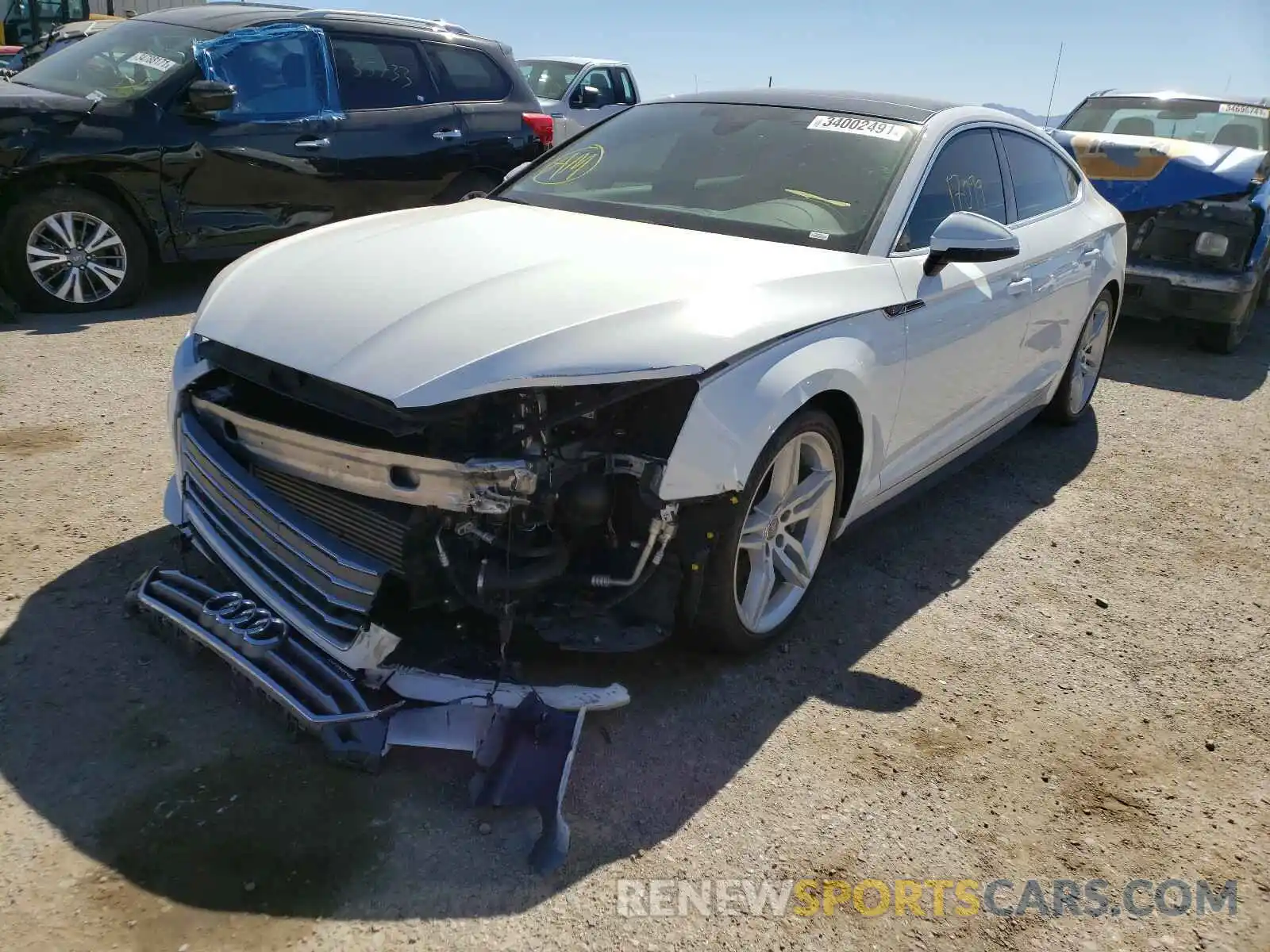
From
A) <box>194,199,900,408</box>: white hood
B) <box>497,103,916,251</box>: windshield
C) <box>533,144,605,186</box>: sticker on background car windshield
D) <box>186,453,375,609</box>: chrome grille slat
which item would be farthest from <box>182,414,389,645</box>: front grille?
<box>533,144,605,186</box>: sticker on background car windshield

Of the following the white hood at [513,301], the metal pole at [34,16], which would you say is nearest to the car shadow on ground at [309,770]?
the white hood at [513,301]

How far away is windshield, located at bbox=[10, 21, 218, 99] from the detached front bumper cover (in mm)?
5159

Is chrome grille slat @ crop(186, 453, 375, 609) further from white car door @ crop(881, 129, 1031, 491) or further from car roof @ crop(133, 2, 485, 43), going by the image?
car roof @ crop(133, 2, 485, 43)

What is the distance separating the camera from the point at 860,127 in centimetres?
382

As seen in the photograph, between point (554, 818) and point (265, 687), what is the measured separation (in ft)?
2.69

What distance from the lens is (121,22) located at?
24.0 ft

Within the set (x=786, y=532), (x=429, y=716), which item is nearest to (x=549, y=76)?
(x=786, y=532)

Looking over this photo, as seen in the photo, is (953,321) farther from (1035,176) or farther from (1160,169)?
(1160,169)

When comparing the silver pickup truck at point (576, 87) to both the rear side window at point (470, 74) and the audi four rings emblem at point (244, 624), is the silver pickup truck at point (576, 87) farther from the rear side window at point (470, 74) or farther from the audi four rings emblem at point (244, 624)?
the audi four rings emblem at point (244, 624)

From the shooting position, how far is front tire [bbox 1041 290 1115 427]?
5324mm

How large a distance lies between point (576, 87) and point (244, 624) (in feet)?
38.2

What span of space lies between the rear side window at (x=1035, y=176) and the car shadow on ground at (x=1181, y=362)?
244 centimetres

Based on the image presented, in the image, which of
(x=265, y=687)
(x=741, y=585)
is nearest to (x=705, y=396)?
(x=741, y=585)

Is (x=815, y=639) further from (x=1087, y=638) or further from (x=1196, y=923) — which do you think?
(x=1196, y=923)
